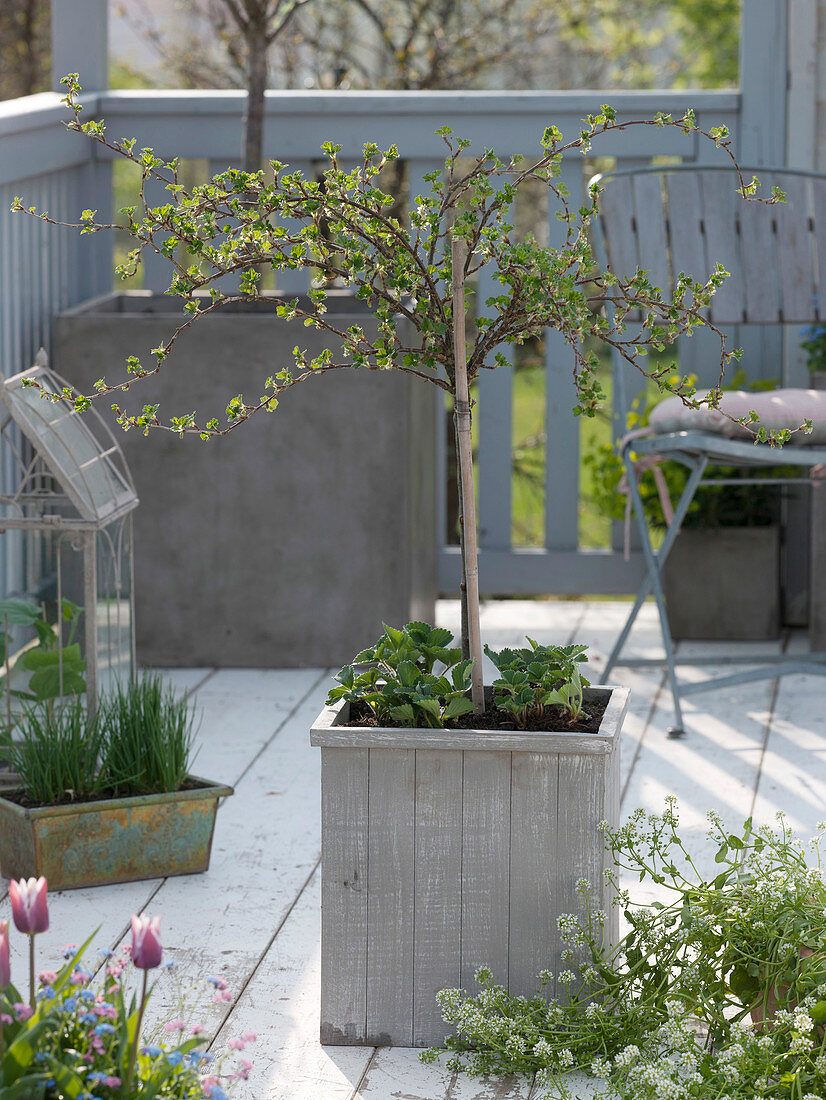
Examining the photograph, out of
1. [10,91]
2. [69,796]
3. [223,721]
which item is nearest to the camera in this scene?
[69,796]

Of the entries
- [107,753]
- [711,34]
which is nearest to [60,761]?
[107,753]

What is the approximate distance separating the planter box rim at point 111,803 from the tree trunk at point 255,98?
5.93ft

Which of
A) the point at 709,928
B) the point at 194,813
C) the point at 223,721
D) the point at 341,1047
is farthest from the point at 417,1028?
the point at 223,721

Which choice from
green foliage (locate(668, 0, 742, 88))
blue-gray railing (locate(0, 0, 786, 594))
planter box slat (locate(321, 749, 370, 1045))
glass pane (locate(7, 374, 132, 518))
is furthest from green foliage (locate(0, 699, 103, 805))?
green foliage (locate(668, 0, 742, 88))

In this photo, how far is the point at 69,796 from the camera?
6.73 ft

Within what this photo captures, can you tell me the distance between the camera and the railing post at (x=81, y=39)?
3691mm

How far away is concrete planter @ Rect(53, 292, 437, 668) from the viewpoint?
10.4 feet

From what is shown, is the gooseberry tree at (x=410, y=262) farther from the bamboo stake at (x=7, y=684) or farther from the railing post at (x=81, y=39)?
the railing post at (x=81, y=39)

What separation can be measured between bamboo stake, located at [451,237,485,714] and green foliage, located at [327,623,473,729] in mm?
22

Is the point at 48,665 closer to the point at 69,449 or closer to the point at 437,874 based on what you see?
the point at 69,449

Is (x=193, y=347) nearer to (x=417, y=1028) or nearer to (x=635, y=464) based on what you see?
(x=635, y=464)

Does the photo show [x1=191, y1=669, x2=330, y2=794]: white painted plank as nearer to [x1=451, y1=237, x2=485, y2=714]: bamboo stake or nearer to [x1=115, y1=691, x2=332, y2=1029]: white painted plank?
[x1=115, y1=691, x2=332, y2=1029]: white painted plank

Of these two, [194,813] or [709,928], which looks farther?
[194,813]

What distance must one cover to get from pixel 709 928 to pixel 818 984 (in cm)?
14
